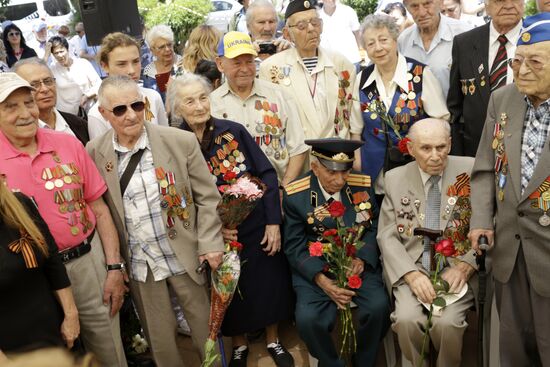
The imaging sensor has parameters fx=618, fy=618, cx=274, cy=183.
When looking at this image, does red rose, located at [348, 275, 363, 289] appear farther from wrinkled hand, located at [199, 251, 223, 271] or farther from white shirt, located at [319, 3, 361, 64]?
Answer: white shirt, located at [319, 3, 361, 64]

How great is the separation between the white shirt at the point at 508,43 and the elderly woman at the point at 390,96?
0.45 m

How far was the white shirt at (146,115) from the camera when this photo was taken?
4.63 metres

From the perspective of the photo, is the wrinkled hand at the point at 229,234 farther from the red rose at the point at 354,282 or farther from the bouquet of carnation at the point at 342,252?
the red rose at the point at 354,282

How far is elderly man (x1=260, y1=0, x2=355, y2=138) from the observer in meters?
4.87

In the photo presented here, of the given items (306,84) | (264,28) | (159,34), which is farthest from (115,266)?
(159,34)

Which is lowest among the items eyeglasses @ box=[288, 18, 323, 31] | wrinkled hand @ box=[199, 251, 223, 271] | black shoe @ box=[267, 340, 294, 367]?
black shoe @ box=[267, 340, 294, 367]

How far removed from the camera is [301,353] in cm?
461

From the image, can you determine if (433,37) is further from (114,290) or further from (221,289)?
(114,290)

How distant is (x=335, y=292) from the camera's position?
162 inches

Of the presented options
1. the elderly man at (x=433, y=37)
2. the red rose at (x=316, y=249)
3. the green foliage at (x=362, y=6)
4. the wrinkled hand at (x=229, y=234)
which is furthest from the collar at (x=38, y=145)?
the green foliage at (x=362, y=6)

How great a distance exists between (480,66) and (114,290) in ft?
9.93

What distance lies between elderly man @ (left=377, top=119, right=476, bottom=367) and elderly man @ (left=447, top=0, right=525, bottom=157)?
25.4 inches

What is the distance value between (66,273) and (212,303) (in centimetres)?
94

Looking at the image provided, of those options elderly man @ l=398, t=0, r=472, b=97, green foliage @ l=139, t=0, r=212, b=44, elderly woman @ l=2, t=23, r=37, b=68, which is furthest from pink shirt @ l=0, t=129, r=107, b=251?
green foliage @ l=139, t=0, r=212, b=44
